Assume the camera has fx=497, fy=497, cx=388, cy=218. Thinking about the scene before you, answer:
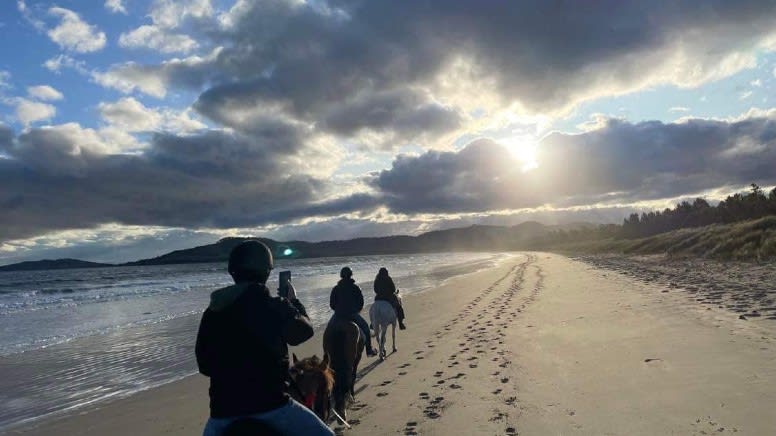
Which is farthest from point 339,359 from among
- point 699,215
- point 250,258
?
point 699,215

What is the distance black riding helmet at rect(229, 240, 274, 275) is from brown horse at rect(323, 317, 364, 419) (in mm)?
4523

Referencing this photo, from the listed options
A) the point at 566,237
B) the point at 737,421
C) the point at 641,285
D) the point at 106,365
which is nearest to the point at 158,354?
the point at 106,365

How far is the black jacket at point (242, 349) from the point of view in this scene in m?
3.32

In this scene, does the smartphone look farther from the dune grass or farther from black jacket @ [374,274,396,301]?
the dune grass

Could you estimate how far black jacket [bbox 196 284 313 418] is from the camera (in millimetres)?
3318

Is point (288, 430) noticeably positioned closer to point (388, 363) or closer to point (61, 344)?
point (388, 363)

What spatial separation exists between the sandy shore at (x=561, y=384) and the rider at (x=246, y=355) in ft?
12.5

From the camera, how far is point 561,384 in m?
8.08

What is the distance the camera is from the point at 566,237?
150 meters

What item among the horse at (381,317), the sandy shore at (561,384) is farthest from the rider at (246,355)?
the horse at (381,317)

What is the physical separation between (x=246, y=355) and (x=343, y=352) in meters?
5.16

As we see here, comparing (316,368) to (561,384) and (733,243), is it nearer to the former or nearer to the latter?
(561,384)

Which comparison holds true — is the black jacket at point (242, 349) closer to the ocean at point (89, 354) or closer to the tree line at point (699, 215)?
the ocean at point (89, 354)

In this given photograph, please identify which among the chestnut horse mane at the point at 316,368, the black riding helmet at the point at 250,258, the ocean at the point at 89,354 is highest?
the black riding helmet at the point at 250,258
